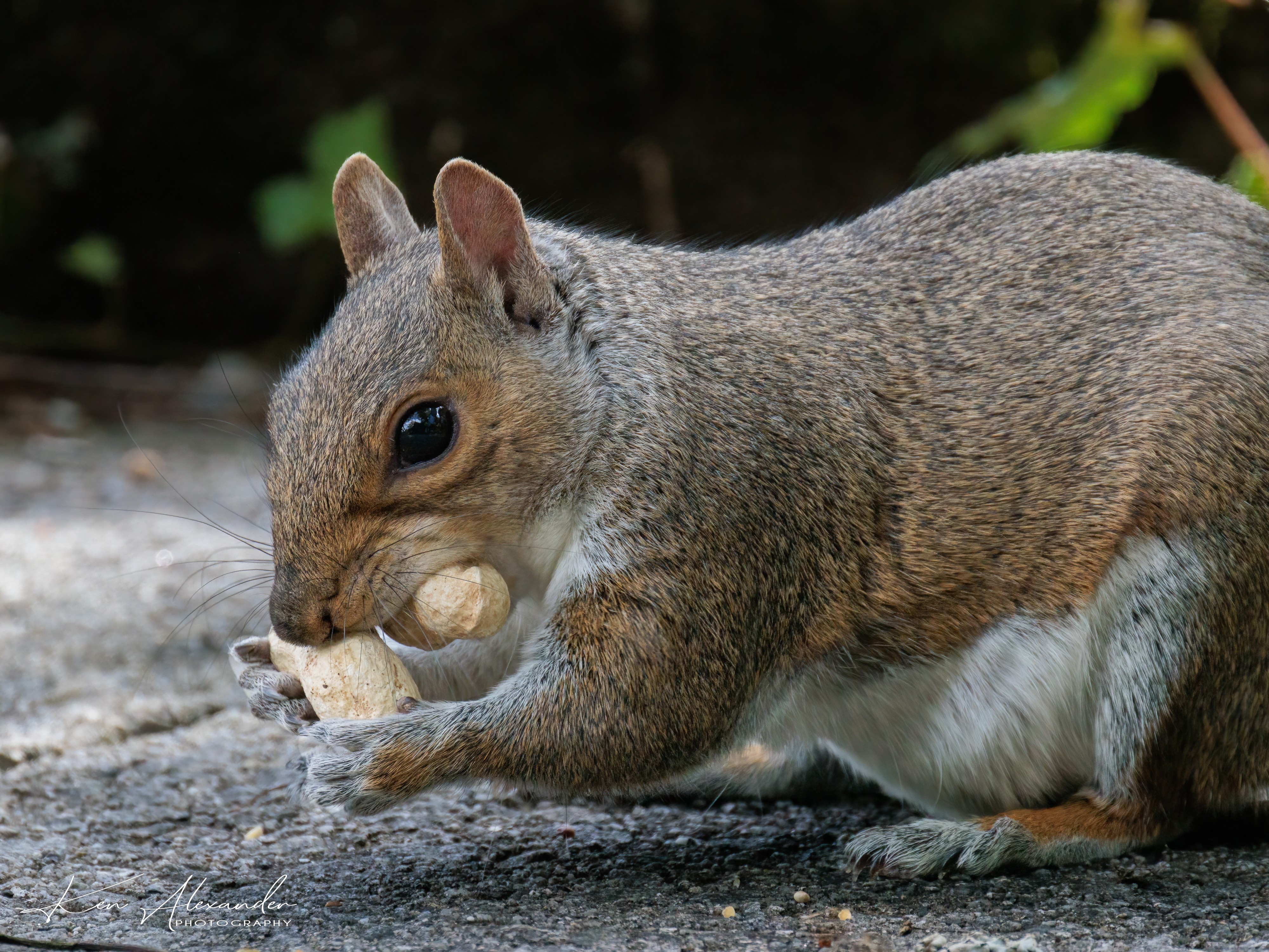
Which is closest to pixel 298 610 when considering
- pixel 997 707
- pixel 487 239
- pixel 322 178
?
pixel 487 239

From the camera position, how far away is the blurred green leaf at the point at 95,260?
9.07 meters

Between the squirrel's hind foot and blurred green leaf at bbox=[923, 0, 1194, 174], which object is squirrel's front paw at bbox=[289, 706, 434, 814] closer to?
the squirrel's hind foot

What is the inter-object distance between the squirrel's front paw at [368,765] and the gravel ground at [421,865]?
0.24 m

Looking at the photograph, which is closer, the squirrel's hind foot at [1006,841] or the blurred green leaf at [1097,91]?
the squirrel's hind foot at [1006,841]

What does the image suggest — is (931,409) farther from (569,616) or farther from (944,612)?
(569,616)

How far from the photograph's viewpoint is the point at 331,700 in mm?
3131

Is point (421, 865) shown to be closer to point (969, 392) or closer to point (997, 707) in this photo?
point (997, 707)

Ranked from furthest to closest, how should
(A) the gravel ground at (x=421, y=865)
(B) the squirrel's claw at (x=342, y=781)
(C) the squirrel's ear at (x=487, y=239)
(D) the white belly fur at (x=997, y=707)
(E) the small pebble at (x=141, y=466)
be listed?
(E) the small pebble at (x=141, y=466) < (D) the white belly fur at (x=997, y=707) < (C) the squirrel's ear at (x=487, y=239) < (B) the squirrel's claw at (x=342, y=781) < (A) the gravel ground at (x=421, y=865)

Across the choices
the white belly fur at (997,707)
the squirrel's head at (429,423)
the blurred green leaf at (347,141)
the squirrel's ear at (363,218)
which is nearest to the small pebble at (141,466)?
the blurred green leaf at (347,141)

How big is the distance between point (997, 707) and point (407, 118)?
7.60 meters

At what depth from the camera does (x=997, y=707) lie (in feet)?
11.3

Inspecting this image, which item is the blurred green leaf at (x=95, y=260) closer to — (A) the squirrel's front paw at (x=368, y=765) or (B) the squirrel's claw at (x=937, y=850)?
(A) the squirrel's front paw at (x=368, y=765)

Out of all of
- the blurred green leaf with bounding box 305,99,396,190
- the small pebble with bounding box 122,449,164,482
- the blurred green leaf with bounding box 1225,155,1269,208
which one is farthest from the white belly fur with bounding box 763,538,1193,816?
the blurred green leaf with bounding box 305,99,396,190
